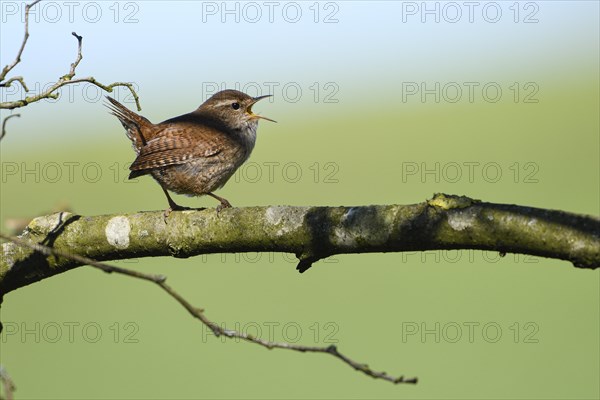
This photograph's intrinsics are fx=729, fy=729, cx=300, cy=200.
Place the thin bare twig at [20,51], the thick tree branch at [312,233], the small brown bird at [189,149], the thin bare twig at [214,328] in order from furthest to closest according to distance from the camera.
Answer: the small brown bird at [189,149], the thin bare twig at [20,51], the thick tree branch at [312,233], the thin bare twig at [214,328]

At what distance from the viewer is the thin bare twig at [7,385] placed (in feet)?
6.12

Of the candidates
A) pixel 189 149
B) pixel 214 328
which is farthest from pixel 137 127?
pixel 214 328

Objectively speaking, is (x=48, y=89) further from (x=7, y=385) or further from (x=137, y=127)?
(x=137, y=127)

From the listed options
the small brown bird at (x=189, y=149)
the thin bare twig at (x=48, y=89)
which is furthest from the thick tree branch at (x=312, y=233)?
the small brown bird at (x=189, y=149)

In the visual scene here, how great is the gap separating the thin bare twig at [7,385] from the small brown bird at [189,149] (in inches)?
119

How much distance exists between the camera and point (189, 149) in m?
5.26

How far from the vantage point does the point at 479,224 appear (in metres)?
2.38

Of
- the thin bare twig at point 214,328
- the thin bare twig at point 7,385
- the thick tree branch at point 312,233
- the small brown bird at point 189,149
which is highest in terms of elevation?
the small brown bird at point 189,149

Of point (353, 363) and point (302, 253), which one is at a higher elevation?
point (302, 253)

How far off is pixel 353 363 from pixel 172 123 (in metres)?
4.00

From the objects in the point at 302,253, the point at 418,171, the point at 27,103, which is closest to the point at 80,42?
the point at 27,103

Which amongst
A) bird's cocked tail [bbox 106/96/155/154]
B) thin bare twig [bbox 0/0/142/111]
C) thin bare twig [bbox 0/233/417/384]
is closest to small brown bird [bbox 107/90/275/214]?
bird's cocked tail [bbox 106/96/155/154]

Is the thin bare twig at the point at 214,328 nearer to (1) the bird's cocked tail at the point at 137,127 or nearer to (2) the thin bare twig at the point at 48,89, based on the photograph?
(2) the thin bare twig at the point at 48,89

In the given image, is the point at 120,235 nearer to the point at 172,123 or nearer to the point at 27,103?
the point at 27,103
